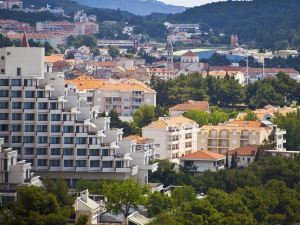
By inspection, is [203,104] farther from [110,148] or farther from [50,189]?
[50,189]

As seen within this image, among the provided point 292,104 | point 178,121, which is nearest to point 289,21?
point 292,104

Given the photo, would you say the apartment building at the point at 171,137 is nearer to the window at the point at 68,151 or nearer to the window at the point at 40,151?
the window at the point at 68,151

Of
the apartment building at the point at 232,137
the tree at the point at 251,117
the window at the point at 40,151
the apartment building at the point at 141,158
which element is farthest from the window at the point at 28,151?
the tree at the point at 251,117

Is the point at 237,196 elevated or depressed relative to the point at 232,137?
elevated

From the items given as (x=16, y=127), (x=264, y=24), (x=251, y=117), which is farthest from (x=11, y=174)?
(x=264, y=24)

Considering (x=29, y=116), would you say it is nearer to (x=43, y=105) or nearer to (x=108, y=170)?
(x=43, y=105)

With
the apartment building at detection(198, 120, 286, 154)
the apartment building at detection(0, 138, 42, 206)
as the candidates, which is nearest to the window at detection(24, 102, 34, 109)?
the apartment building at detection(0, 138, 42, 206)
